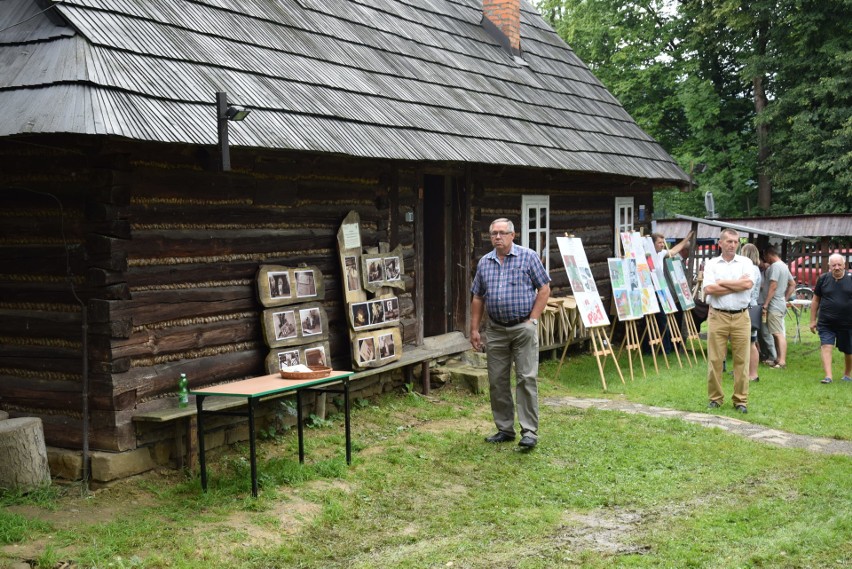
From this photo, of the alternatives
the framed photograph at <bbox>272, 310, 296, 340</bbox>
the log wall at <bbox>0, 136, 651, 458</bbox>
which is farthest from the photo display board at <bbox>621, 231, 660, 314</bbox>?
the framed photograph at <bbox>272, 310, 296, 340</bbox>

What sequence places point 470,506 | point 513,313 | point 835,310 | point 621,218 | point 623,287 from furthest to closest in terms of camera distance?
point 621,218
point 623,287
point 835,310
point 513,313
point 470,506

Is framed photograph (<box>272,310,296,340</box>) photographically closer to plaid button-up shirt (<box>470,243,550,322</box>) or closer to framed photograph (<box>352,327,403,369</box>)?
framed photograph (<box>352,327,403,369</box>)

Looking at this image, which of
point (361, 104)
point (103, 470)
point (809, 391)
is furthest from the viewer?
point (809, 391)

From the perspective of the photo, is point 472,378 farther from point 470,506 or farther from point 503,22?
point 503,22

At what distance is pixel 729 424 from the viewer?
8.25 m

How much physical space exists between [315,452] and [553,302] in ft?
17.6

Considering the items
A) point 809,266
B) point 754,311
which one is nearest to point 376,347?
point 754,311

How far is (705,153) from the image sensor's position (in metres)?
25.5

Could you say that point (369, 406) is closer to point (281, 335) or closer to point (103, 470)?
point (281, 335)

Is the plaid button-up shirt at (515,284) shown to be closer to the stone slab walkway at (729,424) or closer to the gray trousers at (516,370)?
the gray trousers at (516,370)

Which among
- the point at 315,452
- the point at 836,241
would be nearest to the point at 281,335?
the point at 315,452

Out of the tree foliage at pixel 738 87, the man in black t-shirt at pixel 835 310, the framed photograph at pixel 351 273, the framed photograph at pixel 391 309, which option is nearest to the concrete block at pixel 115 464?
the framed photograph at pixel 351 273

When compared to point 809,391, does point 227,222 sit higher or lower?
higher

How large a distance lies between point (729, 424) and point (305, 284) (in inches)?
163
